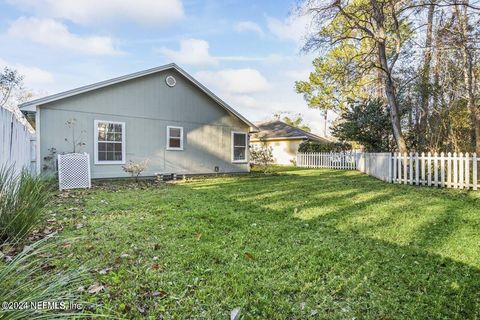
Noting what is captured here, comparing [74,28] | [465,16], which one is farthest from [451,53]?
[74,28]

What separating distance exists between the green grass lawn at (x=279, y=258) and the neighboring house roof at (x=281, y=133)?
60.3 ft

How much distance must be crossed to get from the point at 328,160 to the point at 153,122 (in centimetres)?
1205

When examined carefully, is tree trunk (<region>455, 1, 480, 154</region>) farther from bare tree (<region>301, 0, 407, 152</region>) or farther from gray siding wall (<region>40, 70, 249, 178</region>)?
gray siding wall (<region>40, 70, 249, 178</region>)

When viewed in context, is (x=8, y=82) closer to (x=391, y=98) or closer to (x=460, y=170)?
(x=391, y=98)

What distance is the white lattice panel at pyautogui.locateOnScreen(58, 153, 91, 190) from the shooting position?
349 inches

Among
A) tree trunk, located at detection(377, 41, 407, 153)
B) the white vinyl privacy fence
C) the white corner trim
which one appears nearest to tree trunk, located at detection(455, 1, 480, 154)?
the white vinyl privacy fence

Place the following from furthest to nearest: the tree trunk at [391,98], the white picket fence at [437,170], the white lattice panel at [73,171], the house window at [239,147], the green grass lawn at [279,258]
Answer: the house window at [239,147] < the tree trunk at [391,98] < the white lattice panel at [73,171] < the white picket fence at [437,170] < the green grass lawn at [279,258]

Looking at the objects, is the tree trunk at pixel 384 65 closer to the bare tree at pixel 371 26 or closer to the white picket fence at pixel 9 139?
the bare tree at pixel 371 26

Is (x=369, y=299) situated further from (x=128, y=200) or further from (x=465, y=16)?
(x=465, y=16)

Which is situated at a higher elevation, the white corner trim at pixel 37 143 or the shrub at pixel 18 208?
the white corner trim at pixel 37 143

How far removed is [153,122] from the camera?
11.8 meters

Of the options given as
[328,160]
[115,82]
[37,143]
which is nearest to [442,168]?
[328,160]

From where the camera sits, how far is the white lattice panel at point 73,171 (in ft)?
29.1

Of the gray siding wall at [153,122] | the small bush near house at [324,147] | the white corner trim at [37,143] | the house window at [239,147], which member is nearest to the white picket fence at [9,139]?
the white corner trim at [37,143]
